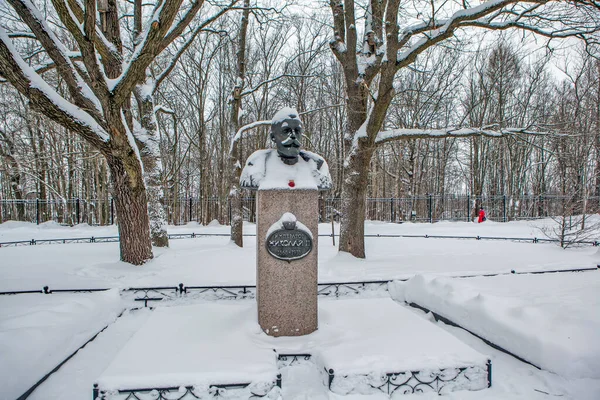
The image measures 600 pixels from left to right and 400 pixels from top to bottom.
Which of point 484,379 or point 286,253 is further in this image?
point 286,253

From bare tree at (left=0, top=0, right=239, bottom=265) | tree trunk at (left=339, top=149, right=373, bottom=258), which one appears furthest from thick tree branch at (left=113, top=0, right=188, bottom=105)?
tree trunk at (left=339, top=149, right=373, bottom=258)

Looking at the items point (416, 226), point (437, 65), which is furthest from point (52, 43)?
point (437, 65)

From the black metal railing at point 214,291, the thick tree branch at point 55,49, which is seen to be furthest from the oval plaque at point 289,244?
the thick tree branch at point 55,49

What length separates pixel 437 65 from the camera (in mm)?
20406

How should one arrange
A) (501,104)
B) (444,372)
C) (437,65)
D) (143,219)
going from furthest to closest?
1. (501,104)
2. (437,65)
3. (143,219)
4. (444,372)

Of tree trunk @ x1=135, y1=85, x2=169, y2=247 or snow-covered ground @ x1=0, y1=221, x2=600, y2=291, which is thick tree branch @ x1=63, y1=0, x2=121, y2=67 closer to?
tree trunk @ x1=135, y1=85, x2=169, y2=247

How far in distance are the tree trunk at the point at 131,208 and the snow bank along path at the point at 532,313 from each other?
589cm

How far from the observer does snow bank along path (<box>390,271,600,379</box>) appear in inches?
133

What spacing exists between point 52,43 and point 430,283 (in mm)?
7967

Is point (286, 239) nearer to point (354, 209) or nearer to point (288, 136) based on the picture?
point (288, 136)

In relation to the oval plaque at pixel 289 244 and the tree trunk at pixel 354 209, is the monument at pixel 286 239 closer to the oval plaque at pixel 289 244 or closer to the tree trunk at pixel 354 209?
the oval plaque at pixel 289 244

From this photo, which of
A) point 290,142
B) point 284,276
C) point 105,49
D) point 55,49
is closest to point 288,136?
point 290,142

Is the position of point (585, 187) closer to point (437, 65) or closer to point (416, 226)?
point (416, 226)

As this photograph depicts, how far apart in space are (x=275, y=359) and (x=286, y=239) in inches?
52.4
